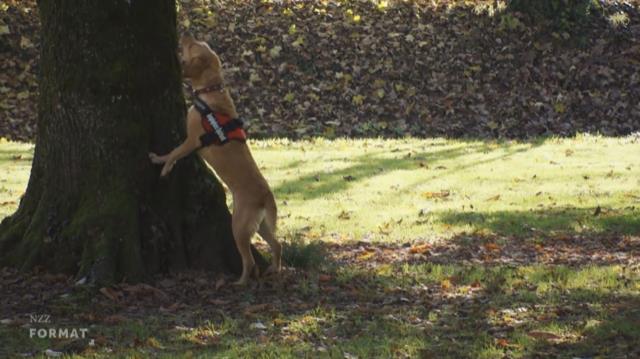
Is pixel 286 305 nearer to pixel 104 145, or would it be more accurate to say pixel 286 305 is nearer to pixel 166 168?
pixel 166 168

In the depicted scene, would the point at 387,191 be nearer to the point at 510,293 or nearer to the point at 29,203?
the point at 510,293

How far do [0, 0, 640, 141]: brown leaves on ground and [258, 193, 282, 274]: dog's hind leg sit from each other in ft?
31.6

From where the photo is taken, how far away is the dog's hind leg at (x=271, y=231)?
6918 millimetres

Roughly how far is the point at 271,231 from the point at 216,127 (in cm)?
90

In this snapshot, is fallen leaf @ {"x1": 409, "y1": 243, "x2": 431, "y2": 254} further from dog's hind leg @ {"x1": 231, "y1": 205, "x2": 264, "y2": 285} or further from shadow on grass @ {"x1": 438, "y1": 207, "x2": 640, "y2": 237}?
dog's hind leg @ {"x1": 231, "y1": 205, "x2": 264, "y2": 285}

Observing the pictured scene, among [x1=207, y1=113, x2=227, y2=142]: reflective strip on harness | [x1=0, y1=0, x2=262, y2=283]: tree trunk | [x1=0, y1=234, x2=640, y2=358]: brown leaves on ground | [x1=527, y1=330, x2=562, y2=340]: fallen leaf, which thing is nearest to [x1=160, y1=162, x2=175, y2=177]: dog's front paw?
[x1=0, y1=0, x2=262, y2=283]: tree trunk

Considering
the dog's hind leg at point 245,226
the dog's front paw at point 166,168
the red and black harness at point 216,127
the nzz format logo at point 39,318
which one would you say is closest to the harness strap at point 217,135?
the red and black harness at point 216,127

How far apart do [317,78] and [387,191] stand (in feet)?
24.3

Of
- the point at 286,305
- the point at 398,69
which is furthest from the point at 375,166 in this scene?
the point at 286,305

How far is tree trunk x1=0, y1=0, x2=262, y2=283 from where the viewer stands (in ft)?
22.1

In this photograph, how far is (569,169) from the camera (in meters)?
13.2

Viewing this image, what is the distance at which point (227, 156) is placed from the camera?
22.4 ft

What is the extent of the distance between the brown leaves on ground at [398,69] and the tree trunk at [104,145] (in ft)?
31.3

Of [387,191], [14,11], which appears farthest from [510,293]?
[14,11]
